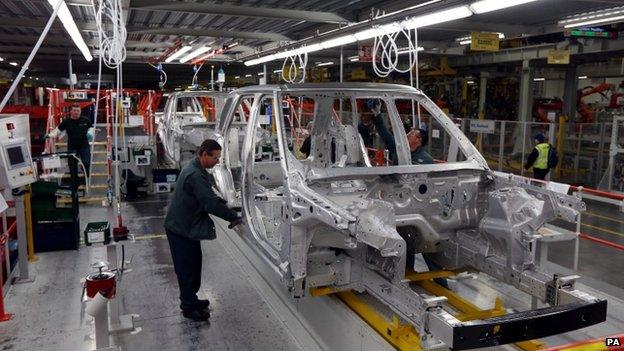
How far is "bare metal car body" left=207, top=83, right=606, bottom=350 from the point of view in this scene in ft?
9.36

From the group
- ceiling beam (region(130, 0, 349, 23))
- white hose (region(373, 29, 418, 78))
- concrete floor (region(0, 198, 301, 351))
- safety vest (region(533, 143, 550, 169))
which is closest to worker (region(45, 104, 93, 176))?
ceiling beam (region(130, 0, 349, 23))

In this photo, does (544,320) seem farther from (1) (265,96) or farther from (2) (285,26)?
(2) (285,26)

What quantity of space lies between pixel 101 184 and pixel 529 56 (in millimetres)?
12081

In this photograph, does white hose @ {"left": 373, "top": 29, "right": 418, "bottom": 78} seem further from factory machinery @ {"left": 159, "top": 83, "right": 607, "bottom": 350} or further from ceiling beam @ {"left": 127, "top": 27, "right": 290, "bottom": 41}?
ceiling beam @ {"left": 127, "top": 27, "right": 290, "bottom": 41}

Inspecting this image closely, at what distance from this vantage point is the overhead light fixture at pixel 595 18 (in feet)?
26.2

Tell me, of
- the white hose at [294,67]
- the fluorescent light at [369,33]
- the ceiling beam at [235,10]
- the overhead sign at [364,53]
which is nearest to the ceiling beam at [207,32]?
the white hose at [294,67]

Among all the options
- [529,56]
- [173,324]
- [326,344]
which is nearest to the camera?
[326,344]

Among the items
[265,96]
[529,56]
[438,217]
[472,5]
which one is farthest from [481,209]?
[529,56]

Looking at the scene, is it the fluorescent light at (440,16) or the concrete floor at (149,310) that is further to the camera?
the fluorescent light at (440,16)

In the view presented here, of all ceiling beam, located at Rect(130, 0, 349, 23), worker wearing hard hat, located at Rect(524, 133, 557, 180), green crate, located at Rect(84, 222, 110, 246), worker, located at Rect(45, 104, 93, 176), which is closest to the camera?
green crate, located at Rect(84, 222, 110, 246)

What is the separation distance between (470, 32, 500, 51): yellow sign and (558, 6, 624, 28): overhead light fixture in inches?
52.3

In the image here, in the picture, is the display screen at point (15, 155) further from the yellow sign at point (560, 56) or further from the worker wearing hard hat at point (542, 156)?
the yellow sign at point (560, 56)

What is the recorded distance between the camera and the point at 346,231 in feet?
9.41

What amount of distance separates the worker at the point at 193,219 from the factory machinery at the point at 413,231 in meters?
0.38
